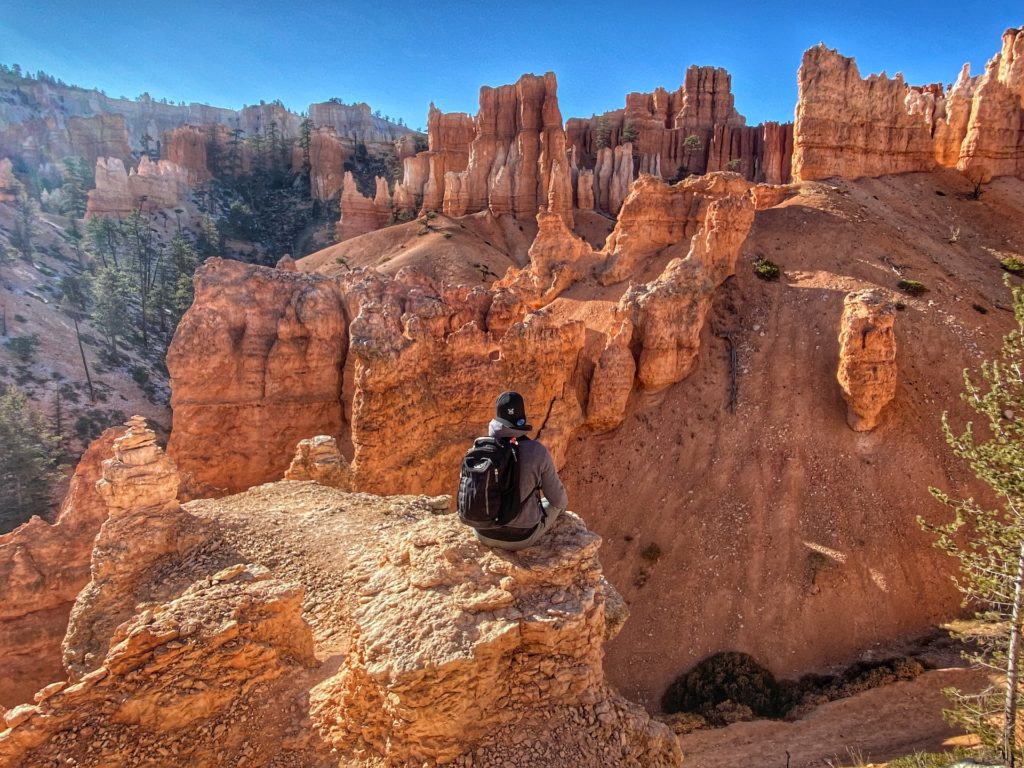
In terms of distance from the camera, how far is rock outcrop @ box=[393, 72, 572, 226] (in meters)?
65.9

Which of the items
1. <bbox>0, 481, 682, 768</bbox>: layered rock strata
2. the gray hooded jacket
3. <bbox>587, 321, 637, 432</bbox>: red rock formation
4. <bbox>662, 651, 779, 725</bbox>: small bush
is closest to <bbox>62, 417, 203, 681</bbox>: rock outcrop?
<bbox>0, 481, 682, 768</bbox>: layered rock strata

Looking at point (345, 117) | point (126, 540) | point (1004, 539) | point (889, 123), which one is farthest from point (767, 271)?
point (345, 117)

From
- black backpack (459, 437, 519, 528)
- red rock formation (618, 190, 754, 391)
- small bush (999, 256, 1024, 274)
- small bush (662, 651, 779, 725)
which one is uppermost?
small bush (999, 256, 1024, 274)

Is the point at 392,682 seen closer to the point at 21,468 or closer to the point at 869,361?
the point at 869,361

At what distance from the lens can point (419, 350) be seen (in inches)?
729

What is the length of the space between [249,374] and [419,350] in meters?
10.3

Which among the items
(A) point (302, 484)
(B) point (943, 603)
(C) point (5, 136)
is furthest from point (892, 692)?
(C) point (5, 136)

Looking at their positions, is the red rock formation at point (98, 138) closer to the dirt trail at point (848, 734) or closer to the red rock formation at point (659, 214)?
the red rock formation at point (659, 214)

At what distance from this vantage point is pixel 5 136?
318ft

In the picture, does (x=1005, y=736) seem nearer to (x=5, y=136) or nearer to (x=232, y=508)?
(x=232, y=508)

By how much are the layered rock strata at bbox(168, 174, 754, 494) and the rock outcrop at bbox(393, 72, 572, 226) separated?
39142mm

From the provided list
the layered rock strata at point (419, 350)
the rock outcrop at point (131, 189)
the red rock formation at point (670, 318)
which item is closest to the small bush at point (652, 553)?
the layered rock strata at point (419, 350)

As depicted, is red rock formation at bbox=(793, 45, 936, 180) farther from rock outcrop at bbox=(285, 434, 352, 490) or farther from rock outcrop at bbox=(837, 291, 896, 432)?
rock outcrop at bbox=(285, 434, 352, 490)

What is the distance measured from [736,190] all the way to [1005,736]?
83.5ft
